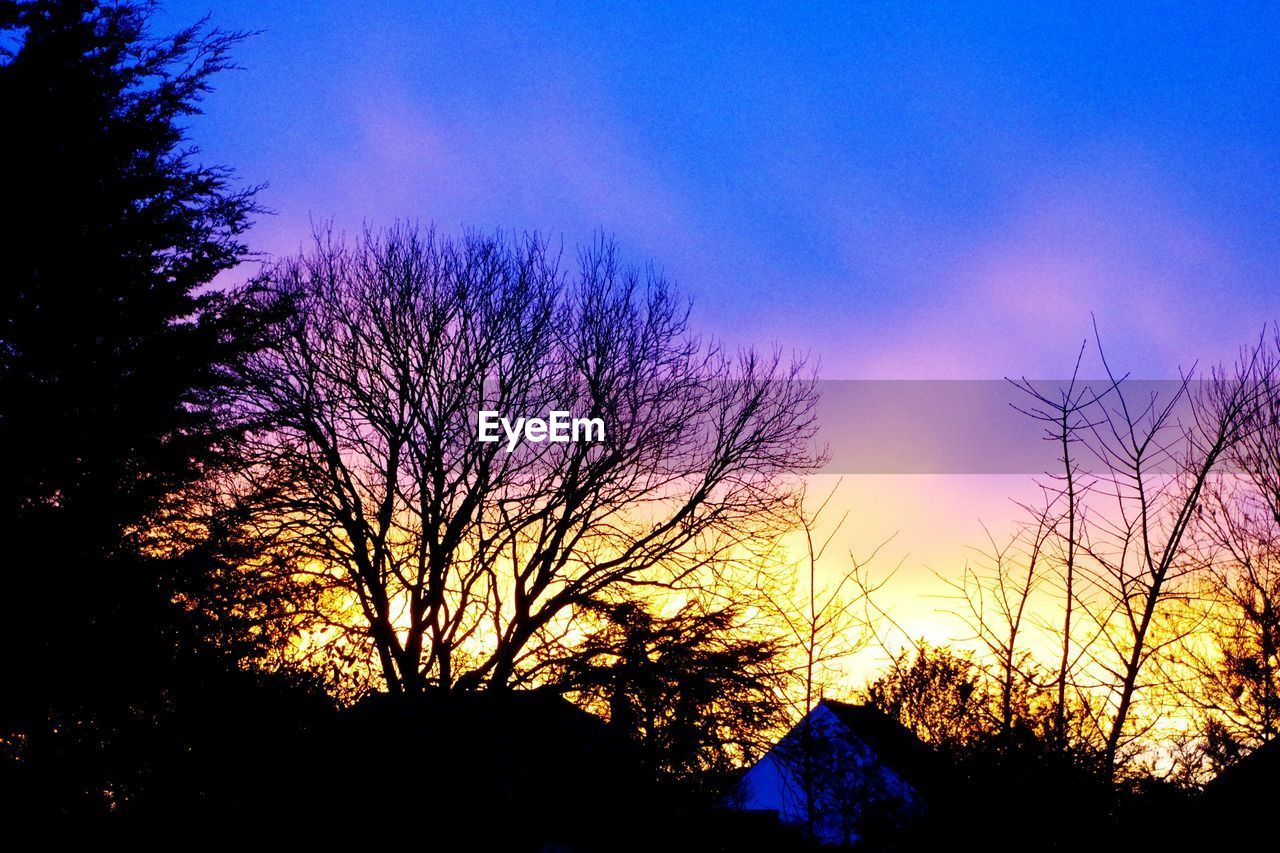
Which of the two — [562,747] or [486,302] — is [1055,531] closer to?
[562,747]

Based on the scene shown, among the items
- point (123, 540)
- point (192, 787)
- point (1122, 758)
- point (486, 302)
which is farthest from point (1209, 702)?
point (123, 540)

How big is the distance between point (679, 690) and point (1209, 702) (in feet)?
30.8

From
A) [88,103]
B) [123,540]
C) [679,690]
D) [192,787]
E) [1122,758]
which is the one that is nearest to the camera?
[1122,758]

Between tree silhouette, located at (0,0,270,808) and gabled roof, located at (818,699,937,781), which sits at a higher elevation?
tree silhouette, located at (0,0,270,808)

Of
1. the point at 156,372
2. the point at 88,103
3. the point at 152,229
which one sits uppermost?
the point at 88,103

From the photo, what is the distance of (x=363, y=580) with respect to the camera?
17.5 meters

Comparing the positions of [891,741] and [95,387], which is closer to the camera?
[95,387]

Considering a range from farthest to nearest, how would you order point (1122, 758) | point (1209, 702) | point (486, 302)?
point (486, 302) → point (1209, 702) → point (1122, 758)

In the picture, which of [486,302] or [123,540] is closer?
[123,540]

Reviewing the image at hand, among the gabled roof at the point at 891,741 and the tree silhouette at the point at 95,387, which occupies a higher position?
the tree silhouette at the point at 95,387

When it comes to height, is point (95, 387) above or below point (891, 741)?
above

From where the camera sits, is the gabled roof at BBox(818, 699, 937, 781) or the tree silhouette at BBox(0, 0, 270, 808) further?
the gabled roof at BBox(818, 699, 937, 781)

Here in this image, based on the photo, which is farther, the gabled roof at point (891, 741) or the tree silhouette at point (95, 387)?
the gabled roof at point (891, 741)

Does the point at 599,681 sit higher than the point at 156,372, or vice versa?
the point at 156,372
